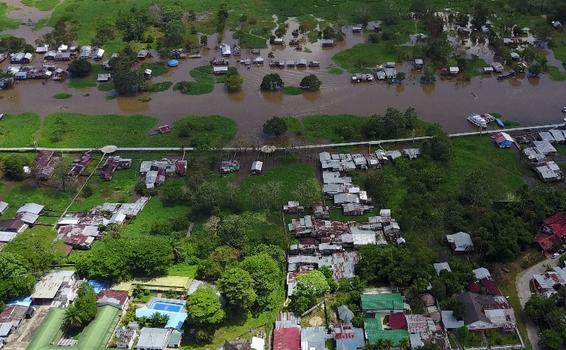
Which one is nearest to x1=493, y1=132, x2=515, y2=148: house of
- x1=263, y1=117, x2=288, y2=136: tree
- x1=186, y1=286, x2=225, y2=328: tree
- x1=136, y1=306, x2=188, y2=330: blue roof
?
x1=263, y1=117, x2=288, y2=136: tree

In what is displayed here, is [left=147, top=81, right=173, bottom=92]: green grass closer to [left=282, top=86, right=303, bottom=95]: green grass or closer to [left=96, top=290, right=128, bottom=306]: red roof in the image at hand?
[left=282, top=86, right=303, bottom=95]: green grass

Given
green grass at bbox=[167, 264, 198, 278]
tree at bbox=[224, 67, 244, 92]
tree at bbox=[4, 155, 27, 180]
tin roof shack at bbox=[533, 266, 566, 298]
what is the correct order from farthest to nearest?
tree at bbox=[224, 67, 244, 92] → tree at bbox=[4, 155, 27, 180] → green grass at bbox=[167, 264, 198, 278] → tin roof shack at bbox=[533, 266, 566, 298]

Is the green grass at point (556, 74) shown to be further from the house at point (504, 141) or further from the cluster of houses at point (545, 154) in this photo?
the house at point (504, 141)

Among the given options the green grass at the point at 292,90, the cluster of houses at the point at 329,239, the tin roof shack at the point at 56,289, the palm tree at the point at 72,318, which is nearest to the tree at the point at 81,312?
the palm tree at the point at 72,318

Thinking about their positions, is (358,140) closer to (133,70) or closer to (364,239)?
(364,239)

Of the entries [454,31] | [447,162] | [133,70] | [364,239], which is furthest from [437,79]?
[133,70]

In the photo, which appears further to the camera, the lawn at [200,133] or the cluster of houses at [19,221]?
the lawn at [200,133]
